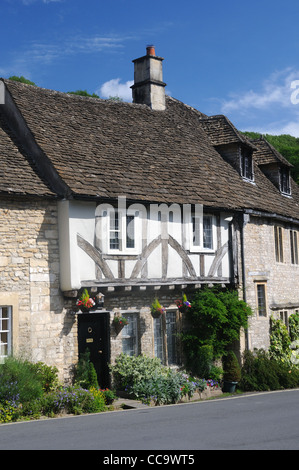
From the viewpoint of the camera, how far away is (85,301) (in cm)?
1425

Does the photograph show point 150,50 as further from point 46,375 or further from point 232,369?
point 46,375

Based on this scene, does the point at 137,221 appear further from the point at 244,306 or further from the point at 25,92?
the point at 25,92

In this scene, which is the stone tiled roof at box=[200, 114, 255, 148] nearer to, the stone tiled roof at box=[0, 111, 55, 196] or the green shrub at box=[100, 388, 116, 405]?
the stone tiled roof at box=[0, 111, 55, 196]

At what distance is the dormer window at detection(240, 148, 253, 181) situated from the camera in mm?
21286

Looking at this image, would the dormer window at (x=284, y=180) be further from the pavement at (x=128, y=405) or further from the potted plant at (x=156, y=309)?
the pavement at (x=128, y=405)

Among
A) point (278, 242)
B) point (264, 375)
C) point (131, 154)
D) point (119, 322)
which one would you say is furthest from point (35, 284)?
point (278, 242)

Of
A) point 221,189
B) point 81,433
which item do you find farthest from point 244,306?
point 81,433

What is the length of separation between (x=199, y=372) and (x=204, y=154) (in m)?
7.42

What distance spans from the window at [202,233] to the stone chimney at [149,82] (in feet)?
20.6

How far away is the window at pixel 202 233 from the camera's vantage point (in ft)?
56.4

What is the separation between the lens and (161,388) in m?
14.8

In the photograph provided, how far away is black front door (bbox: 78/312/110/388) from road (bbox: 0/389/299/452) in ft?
6.77

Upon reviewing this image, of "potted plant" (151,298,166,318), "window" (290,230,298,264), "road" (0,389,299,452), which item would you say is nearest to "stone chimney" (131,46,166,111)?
"window" (290,230,298,264)

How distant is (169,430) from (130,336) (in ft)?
21.7
